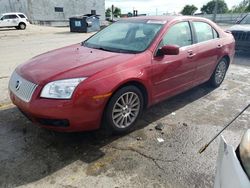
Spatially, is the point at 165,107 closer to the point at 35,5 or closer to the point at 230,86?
the point at 230,86

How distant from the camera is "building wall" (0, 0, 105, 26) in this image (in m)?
31.5

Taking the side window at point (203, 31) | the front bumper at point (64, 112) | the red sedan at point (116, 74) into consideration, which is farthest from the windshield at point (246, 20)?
the front bumper at point (64, 112)

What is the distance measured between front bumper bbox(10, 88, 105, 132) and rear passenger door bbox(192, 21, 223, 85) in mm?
2382

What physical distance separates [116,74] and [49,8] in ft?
114

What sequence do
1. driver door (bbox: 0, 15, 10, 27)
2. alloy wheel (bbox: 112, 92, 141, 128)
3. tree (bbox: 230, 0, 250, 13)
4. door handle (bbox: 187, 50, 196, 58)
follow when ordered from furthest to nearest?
tree (bbox: 230, 0, 250, 13), driver door (bbox: 0, 15, 10, 27), door handle (bbox: 187, 50, 196, 58), alloy wheel (bbox: 112, 92, 141, 128)

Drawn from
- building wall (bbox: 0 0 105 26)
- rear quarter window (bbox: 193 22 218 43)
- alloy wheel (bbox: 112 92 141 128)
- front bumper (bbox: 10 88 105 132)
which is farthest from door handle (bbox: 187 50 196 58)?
building wall (bbox: 0 0 105 26)

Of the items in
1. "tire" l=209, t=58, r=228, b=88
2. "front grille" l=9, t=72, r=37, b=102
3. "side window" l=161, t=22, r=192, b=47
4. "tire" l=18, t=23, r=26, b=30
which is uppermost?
"side window" l=161, t=22, r=192, b=47

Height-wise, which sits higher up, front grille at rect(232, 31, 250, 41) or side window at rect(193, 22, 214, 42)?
side window at rect(193, 22, 214, 42)

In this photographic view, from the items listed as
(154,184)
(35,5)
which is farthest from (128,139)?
(35,5)

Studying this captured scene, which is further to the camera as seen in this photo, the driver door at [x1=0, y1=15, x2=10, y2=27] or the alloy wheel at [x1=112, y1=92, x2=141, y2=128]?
the driver door at [x1=0, y1=15, x2=10, y2=27]

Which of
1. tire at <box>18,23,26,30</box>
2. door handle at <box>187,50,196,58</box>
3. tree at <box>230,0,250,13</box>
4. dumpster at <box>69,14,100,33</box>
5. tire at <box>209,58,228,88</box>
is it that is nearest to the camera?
door handle at <box>187,50,196,58</box>

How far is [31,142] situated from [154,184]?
1741 millimetres

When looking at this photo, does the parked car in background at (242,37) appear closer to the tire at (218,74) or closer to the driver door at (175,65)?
the tire at (218,74)

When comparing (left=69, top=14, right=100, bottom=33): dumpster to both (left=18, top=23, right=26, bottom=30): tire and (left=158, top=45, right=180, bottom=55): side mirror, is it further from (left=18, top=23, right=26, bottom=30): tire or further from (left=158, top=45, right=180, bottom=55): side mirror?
(left=158, top=45, right=180, bottom=55): side mirror
